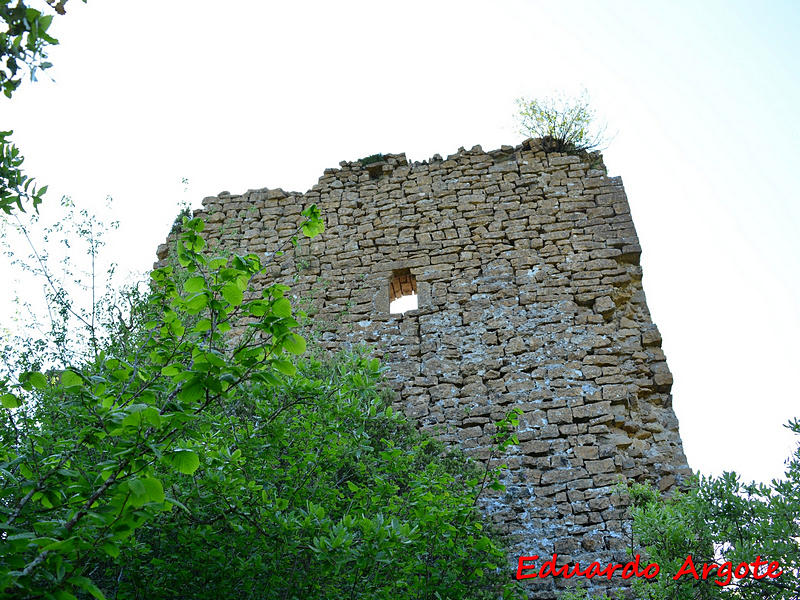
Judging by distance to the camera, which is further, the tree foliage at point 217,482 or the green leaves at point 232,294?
the green leaves at point 232,294

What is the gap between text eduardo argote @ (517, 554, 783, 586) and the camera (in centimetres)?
331

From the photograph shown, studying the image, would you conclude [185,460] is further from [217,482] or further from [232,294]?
[217,482]

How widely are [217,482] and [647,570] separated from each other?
100 inches

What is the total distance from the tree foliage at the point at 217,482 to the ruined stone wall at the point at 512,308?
0.83 m

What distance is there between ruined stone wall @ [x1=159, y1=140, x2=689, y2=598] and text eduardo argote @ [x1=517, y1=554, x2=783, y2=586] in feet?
0.27

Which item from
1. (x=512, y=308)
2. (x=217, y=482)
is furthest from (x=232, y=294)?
(x=512, y=308)

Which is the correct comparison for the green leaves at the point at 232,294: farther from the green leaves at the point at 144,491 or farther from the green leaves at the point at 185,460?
the green leaves at the point at 144,491

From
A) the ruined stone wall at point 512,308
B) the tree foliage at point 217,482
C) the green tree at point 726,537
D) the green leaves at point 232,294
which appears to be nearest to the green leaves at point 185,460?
the tree foliage at point 217,482

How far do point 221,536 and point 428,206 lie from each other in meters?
4.36

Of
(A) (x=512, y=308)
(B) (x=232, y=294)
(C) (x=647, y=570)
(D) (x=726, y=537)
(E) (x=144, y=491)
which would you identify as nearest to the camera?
(E) (x=144, y=491)

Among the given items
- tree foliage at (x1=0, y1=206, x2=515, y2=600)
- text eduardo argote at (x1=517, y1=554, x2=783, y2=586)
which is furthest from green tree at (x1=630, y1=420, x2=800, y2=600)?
tree foliage at (x1=0, y1=206, x2=515, y2=600)

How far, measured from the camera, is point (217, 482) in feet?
11.9

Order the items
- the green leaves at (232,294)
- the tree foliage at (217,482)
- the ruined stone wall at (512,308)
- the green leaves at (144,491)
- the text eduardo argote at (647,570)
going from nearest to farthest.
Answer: the green leaves at (144,491) < the tree foliage at (217,482) < the green leaves at (232,294) < the text eduardo argote at (647,570) < the ruined stone wall at (512,308)

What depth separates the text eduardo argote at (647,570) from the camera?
331 centimetres
